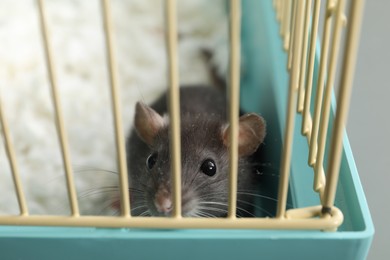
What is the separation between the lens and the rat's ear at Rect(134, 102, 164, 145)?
1186 mm

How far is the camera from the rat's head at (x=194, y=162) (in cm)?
103

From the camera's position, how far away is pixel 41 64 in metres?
1.69

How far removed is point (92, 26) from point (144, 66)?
0.25m

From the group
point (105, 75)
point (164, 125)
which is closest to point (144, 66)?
point (105, 75)

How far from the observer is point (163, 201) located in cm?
97

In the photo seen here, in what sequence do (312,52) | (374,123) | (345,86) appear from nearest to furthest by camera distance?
(345,86)
(312,52)
(374,123)

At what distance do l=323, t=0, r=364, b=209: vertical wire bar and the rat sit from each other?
308mm

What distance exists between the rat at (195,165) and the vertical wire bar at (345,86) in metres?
0.31

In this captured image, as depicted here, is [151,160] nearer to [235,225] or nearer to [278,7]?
[235,225]

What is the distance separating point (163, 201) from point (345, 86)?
41cm

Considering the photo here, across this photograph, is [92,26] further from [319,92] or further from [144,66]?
[319,92]

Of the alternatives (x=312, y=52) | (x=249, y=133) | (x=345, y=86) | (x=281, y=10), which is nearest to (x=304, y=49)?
(x=312, y=52)

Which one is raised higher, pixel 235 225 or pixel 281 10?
pixel 281 10

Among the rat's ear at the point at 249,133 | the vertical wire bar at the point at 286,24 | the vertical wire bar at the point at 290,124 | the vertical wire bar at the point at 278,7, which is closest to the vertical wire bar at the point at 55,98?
the vertical wire bar at the point at 290,124
